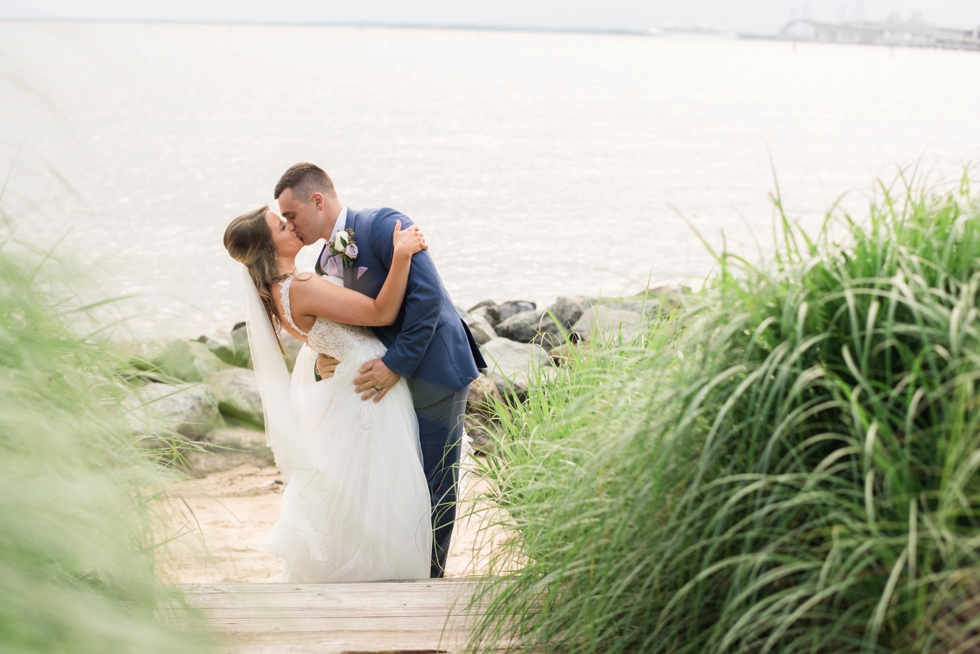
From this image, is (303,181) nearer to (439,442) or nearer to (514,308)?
(439,442)

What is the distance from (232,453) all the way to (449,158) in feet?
80.0

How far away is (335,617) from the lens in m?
2.75

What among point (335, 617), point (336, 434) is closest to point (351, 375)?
point (336, 434)

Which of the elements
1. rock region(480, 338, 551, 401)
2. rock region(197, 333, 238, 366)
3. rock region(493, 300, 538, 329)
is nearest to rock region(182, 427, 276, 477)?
rock region(197, 333, 238, 366)

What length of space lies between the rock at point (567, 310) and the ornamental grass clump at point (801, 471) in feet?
25.4

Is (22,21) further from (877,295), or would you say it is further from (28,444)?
(877,295)

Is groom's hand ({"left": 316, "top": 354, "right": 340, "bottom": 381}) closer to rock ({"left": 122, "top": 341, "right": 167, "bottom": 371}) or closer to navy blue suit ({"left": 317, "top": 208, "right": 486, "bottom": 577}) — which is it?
navy blue suit ({"left": 317, "top": 208, "right": 486, "bottom": 577})

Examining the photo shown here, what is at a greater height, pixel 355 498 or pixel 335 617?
pixel 335 617

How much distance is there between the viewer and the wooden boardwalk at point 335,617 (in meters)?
2.55

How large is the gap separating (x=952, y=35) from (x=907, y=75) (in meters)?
25.1

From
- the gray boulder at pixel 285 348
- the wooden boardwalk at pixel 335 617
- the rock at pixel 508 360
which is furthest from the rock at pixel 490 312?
the wooden boardwalk at pixel 335 617

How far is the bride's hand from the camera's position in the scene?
165 inches

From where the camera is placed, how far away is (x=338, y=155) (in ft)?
99.3

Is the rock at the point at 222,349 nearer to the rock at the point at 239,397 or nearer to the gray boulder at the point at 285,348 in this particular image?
the gray boulder at the point at 285,348
